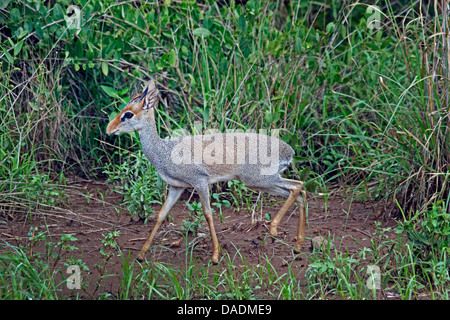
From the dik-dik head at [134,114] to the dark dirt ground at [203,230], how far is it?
2.88 feet

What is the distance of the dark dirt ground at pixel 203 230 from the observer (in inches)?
171

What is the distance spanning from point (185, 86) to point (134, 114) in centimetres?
134

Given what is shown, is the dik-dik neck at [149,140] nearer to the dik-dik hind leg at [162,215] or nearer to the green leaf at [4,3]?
the dik-dik hind leg at [162,215]

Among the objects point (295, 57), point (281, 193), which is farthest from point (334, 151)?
point (281, 193)

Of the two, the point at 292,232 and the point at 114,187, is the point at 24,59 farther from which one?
the point at 292,232

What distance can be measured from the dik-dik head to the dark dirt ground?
88cm

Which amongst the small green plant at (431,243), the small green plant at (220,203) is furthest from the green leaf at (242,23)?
the small green plant at (431,243)

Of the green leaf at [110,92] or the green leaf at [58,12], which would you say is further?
the green leaf at [110,92]

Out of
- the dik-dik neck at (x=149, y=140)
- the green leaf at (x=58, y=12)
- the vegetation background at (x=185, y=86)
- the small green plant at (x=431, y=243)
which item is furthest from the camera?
the green leaf at (x=58, y=12)

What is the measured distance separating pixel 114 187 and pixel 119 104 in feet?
3.05

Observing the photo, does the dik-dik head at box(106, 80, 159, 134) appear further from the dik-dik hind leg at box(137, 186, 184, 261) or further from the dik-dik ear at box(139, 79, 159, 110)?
the dik-dik hind leg at box(137, 186, 184, 261)

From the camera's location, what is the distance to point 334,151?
5.79 meters

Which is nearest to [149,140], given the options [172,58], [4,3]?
[172,58]

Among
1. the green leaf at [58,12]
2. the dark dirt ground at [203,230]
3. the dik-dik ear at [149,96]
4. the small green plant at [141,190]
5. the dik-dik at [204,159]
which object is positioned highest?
the green leaf at [58,12]
